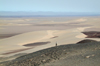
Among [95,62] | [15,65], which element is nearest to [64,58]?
[95,62]

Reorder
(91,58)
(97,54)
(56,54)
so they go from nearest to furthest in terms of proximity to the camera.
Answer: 1. (91,58)
2. (97,54)
3. (56,54)

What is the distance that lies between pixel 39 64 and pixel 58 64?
31.3 inches

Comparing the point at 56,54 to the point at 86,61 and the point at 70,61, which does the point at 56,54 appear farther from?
the point at 86,61

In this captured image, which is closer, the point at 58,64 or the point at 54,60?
the point at 58,64

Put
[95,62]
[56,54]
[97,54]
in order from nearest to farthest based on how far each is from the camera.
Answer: [95,62] → [97,54] → [56,54]

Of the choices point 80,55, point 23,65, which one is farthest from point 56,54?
point 23,65

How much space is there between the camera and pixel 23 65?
736 cm

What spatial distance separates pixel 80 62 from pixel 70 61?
17.6 inches

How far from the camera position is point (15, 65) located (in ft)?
25.3

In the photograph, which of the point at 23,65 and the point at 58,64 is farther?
the point at 23,65

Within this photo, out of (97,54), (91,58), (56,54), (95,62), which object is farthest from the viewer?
(56,54)

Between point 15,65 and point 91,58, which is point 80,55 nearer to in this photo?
point 91,58

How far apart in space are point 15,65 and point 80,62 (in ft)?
9.78

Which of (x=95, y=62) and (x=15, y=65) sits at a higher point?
(x=95, y=62)
